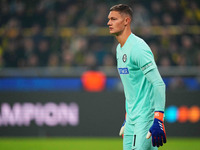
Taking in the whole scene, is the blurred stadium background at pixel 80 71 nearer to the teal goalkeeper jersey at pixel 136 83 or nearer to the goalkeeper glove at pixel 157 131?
the teal goalkeeper jersey at pixel 136 83

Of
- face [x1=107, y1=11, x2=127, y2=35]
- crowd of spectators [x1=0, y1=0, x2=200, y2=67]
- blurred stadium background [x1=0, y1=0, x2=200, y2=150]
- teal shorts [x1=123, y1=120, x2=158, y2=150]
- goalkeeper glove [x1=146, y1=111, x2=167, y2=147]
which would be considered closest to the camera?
goalkeeper glove [x1=146, y1=111, x2=167, y2=147]

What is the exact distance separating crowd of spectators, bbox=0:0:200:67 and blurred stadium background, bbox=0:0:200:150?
0.03 m

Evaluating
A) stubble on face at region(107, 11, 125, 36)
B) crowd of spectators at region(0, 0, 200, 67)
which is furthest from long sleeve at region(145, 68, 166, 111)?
crowd of spectators at region(0, 0, 200, 67)

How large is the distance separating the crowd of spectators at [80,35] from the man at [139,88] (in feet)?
23.9

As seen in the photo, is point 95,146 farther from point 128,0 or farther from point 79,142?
point 128,0

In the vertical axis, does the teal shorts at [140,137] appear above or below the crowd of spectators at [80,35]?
below

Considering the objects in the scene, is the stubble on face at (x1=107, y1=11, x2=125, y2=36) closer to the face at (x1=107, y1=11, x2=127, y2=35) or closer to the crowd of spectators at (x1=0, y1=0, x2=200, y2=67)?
the face at (x1=107, y1=11, x2=127, y2=35)

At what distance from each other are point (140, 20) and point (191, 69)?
10.5 ft

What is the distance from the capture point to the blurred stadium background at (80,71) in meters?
10.7

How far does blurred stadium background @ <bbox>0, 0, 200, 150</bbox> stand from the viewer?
1070 cm

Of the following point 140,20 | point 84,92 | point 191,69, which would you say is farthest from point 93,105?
point 140,20

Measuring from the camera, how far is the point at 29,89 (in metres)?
11.0

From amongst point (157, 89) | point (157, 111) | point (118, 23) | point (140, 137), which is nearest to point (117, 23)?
point (118, 23)

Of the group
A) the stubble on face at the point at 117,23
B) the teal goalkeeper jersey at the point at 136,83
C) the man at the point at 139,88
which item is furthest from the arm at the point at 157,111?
the stubble on face at the point at 117,23
